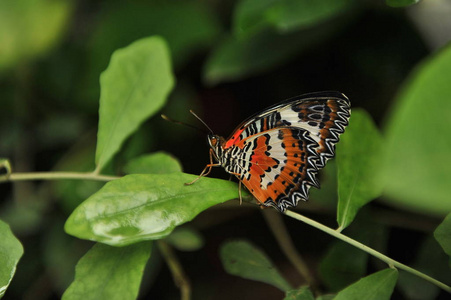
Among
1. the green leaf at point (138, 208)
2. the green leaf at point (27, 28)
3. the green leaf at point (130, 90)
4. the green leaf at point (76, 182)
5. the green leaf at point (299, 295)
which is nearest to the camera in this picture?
the green leaf at point (138, 208)

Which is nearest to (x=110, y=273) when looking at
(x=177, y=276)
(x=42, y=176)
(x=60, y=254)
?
(x=42, y=176)

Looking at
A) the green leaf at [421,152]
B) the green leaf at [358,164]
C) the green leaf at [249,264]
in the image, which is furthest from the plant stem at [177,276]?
the green leaf at [421,152]

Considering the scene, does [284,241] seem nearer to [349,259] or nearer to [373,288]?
[349,259]

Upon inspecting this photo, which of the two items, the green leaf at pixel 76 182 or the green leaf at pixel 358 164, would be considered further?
the green leaf at pixel 76 182

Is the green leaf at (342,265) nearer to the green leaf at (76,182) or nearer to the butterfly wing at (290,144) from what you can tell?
the butterfly wing at (290,144)

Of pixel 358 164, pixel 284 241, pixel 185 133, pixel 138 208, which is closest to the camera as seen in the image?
pixel 138 208

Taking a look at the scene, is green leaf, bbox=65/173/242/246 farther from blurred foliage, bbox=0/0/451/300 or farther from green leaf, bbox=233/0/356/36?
green leaf, bbox=233/0/356/36

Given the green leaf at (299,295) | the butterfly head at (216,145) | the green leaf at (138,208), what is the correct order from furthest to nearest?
the butterfly head at (216,145) → the green leaf at (299,295) → the green leaf at (138,208)
